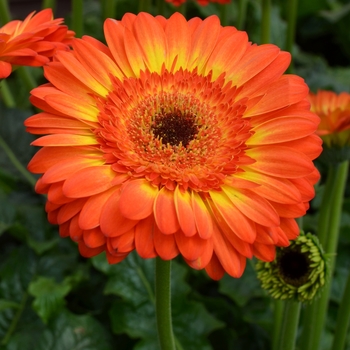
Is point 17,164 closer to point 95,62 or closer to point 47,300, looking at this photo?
point 47,300

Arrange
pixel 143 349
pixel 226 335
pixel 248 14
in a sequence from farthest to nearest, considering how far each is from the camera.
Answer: pixel 248 14 < pixel 226 335 < pixel 143 349

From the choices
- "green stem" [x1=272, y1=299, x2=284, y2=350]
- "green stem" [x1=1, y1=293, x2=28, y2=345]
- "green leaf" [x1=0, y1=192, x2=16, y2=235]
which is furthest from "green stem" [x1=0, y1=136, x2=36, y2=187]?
"green stem" [x1=272, y1=299, x2=284, y2=350]

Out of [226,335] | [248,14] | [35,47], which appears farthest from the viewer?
[248,14]

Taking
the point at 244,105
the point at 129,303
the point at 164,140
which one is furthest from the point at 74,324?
the point at 244,105

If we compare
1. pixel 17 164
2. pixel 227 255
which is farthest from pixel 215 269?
pixel 17 164

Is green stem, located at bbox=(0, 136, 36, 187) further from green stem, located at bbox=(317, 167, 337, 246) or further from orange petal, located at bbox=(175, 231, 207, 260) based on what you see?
orange petal, located at bbox=(175, 231, 207, 260)

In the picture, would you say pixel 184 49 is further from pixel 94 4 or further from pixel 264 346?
pixel 94 4
